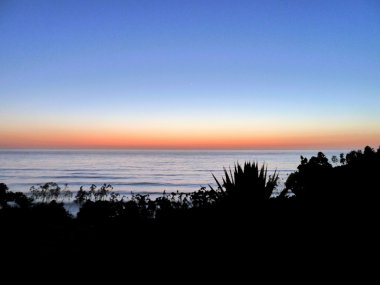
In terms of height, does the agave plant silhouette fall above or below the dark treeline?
above

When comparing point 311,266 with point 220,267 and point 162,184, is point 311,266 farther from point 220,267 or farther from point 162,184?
point 162,184

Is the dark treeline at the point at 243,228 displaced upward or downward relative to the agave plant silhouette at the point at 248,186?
downward

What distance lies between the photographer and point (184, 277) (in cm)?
601

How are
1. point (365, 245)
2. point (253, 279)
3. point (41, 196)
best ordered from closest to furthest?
point (253, 279) < point (365, 245) < point (41, 196)

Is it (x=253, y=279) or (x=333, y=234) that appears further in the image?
(x=333, y=234)

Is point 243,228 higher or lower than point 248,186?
lower

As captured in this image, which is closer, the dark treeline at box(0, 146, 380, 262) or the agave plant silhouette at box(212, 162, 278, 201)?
the dark treeline at box(0, 146, 380, 262)

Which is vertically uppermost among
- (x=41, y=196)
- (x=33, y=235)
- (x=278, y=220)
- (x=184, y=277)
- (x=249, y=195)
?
(x=249, y=195)

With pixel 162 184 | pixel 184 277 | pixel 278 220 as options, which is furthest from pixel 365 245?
pixel 162 184

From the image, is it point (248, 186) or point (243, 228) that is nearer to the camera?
point (243, 228)

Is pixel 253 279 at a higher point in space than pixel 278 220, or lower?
lower

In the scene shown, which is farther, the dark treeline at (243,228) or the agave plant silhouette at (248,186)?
the agave plant silhouette at (248,186)

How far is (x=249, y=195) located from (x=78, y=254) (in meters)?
5.34

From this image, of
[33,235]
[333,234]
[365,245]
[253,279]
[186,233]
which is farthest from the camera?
[33,235]
